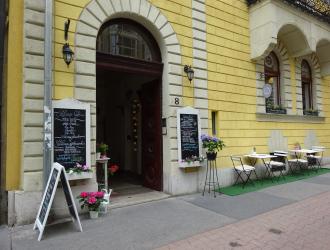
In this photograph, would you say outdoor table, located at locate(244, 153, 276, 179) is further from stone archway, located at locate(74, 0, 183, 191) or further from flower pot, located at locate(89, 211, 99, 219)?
flower pot, located at locate(89, 211, 99, 219)

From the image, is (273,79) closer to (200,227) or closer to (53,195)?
(200,227)

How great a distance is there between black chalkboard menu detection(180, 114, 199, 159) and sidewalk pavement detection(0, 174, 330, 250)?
3.91ft

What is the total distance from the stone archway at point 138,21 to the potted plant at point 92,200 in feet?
2.62

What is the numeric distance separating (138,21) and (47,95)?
10.7 feet

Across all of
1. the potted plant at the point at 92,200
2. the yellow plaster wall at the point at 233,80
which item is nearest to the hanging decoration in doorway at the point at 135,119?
the yellow plaster wall at the point at 233,80

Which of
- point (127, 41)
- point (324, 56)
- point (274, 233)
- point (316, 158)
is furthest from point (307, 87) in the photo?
point (274, 233)

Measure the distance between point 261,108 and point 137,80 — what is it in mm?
4246

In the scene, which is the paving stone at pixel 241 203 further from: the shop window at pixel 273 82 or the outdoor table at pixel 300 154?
the shop window at pixel 273 82

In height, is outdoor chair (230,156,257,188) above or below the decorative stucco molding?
below

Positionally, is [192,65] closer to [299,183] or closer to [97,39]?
[97,39]

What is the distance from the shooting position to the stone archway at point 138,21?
250 inches

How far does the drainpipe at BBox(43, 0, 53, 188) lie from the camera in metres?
5.55

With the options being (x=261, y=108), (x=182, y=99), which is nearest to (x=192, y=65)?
(x=182, y=99)

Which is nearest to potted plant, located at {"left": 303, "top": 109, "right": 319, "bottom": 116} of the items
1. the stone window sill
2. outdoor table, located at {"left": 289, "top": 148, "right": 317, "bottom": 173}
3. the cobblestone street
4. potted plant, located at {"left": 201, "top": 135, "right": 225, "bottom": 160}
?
the stone window sill
